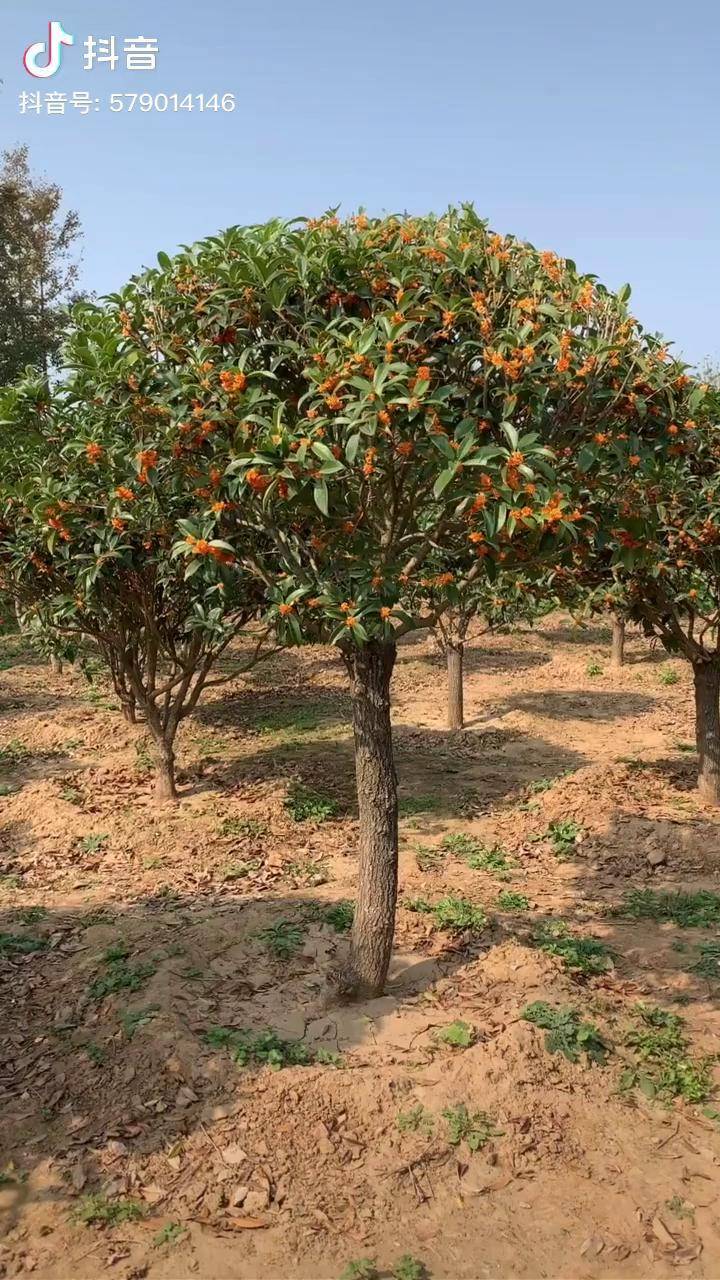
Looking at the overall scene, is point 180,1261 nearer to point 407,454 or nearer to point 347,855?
point 407,454

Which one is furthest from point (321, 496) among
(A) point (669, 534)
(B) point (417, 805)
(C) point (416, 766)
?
(C) point (416, 766)

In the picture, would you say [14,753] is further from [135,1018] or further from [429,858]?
[135,1018]

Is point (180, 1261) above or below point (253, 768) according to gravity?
below

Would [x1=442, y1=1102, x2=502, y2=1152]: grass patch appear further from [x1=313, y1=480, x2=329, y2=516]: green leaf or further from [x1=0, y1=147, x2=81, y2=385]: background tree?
[x1=0, y1=147, x2=81, y2=385]: background tree

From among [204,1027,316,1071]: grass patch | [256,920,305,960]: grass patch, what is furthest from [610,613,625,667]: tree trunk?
[204,1027,316,1071]: grass patch

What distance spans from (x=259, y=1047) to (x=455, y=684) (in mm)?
9836

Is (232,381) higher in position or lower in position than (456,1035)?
higher

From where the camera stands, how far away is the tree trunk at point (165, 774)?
10938 mm

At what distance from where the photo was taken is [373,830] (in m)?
6.04

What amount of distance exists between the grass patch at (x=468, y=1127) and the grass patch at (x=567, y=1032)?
2.38 feet

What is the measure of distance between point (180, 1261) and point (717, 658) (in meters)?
9.05

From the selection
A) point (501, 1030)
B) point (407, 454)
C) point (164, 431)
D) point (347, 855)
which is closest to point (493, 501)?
point (407, 454)

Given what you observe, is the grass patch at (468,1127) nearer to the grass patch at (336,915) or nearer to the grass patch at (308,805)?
the grass patch at (336,915)

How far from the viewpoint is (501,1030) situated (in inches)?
223
